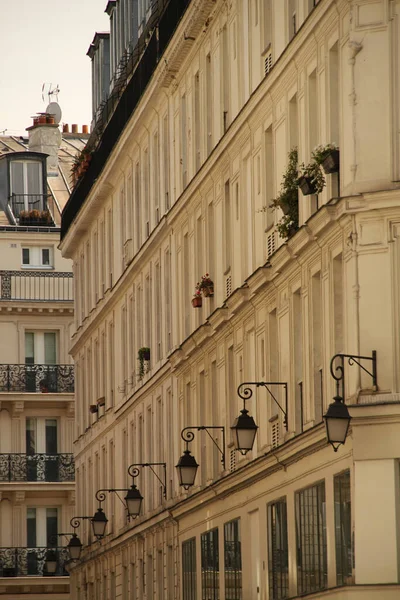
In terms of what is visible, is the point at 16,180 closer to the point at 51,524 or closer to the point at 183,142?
the point at 51,524

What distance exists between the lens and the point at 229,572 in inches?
1623

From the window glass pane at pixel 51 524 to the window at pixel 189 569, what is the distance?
32.1m

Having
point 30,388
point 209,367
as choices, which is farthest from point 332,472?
point 30,388

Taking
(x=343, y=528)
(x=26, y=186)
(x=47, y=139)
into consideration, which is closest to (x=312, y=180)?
(x=343, y=528)

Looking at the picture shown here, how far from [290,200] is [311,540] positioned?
616cm

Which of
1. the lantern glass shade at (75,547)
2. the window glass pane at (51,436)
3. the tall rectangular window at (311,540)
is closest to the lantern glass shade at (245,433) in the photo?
the tall rectangular window at (311,540)

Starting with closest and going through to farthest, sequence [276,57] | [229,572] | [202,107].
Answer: [276,57] < [229,572] < [202,107]

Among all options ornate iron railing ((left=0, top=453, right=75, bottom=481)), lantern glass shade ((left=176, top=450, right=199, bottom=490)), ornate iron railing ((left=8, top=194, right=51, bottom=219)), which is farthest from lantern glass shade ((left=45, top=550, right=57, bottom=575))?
lantern glass shade ((left=176, top=450, right=199, bottom=490))

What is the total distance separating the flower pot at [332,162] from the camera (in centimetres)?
3184

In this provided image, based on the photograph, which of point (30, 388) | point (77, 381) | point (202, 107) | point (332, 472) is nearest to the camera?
point (332, 472)

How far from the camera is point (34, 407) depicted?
263 feet

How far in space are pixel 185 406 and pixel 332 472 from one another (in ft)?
50.1

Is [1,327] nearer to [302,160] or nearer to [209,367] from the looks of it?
[209,367]

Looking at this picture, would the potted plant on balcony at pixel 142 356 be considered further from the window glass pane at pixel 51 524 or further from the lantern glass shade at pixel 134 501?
the window glass pane at pixel 51 524
